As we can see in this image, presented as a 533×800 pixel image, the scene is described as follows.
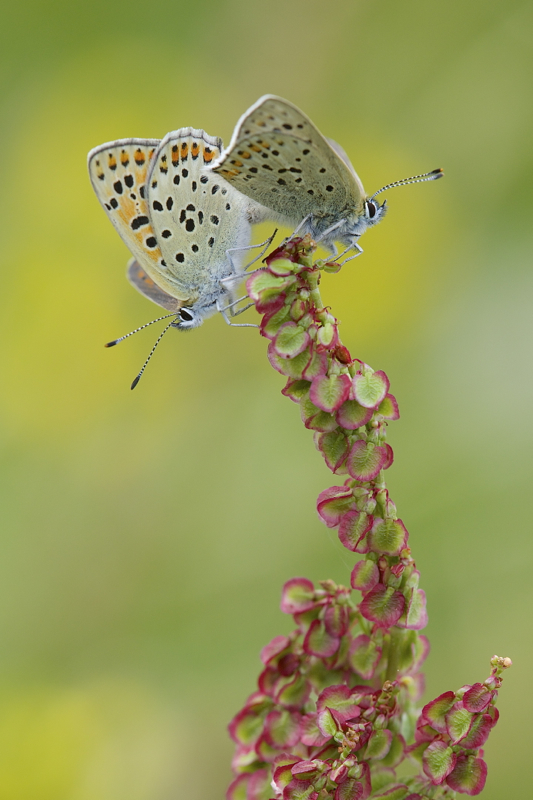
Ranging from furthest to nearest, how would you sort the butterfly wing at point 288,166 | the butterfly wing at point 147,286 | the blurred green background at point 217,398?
the blurred green background at point 217,398, the butterfly wing at point 147,286, the butterfly wing at point 288,166

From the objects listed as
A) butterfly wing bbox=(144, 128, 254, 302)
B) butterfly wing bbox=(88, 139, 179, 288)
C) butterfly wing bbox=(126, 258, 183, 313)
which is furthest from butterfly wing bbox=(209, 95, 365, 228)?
butterfly wing bbox=(126, 258, 183, 313)

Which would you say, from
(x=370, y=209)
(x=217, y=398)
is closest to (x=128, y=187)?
(x=370, y=209)

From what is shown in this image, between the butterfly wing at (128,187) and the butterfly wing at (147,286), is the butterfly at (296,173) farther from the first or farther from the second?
the butterfly wing at (147,286)

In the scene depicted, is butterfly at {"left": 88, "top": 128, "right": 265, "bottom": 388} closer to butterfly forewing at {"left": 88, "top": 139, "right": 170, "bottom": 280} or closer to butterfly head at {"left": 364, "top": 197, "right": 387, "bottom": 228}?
butterfly forewing at {"left": 88, "top": 139, "right": 170, "bottom": 280}

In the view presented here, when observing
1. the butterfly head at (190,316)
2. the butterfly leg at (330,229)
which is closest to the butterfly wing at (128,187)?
the butterfly head at (190,316)

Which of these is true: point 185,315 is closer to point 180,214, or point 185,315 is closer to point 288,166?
point 180,214
